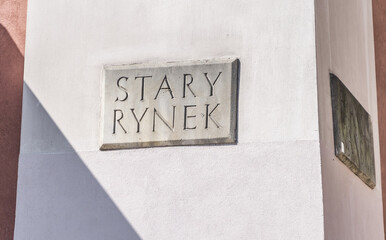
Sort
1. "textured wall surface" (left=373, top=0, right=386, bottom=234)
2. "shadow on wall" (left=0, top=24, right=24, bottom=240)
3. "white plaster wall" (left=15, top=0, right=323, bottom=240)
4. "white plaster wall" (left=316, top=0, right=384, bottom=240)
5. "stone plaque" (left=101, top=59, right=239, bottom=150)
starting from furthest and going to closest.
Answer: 1. "textured wall surface" (left=373, top=0, right=386, bottom=234)
2. "shadow on wall" (left=0, top=24, right=24, bottom=240)
3. "stone plaque" (left=101, top=59, right=239, bottom=150)
4. "white plaster wall" (left=316, top=0, right=384, bottom=240)
5. "white plaster wall" (left=15, top=0, right=323, bottom=240)

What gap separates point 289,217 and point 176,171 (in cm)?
93

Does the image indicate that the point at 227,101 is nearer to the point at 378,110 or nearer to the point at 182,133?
the point at 182,133

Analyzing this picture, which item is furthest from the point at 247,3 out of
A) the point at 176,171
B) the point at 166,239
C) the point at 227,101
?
the point at 166,239

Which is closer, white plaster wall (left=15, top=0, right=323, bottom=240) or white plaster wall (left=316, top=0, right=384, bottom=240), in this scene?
white plaster wall (left=15, top=0, right=323, bottom=240)

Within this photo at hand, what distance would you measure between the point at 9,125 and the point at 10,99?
0.72 ft

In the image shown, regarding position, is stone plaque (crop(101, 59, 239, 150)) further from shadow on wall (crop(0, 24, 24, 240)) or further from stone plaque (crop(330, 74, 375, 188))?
shadow on wall (crop(0, 24, 24, 240))

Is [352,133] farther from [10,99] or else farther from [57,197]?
[10,99]

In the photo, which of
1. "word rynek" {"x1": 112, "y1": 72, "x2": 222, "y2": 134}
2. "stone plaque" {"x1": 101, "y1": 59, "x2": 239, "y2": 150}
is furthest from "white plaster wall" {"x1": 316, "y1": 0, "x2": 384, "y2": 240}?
"word rynek" {"x1": 112, "y1": 72, "x2": 222, "y2": 134}

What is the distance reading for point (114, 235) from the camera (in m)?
Result: 7.73

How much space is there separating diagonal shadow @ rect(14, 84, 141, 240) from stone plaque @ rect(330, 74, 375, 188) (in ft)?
5.41

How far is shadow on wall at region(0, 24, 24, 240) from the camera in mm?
8430

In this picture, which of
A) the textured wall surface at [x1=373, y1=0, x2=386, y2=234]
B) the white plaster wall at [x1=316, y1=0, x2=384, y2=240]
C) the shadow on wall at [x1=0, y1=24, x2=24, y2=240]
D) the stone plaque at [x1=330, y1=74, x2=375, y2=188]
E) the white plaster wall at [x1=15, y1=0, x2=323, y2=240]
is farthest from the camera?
the textured wall surface at [x1=373, y1=0, x2=386, y2=234]

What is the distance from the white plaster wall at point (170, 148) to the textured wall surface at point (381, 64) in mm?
2090

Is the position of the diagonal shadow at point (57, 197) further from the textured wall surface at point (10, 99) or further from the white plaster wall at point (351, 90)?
the white plaster wall at point (351, 90)
